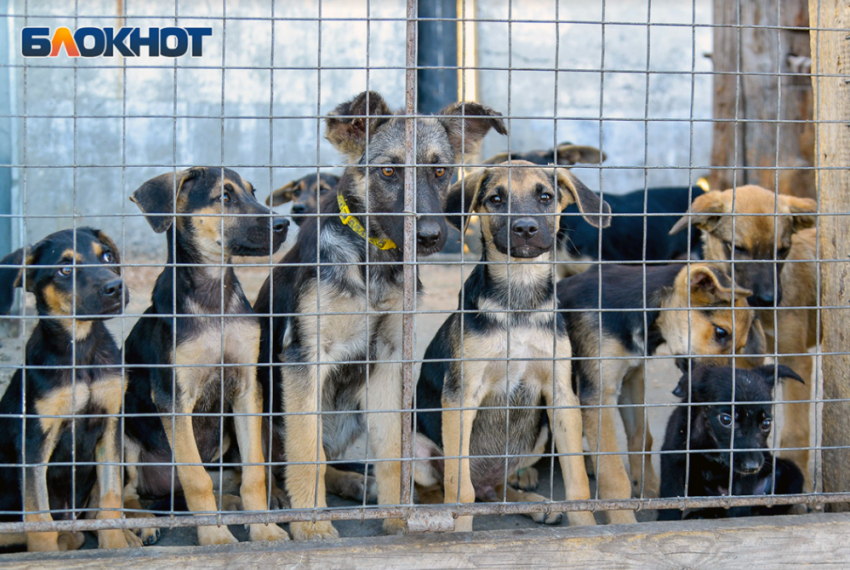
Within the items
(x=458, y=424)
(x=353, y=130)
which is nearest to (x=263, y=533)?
(x=458, y=424)

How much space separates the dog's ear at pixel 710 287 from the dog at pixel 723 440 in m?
0.45

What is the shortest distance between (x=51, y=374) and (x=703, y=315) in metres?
3.82

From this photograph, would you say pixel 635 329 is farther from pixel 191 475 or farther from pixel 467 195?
pixel 191 475

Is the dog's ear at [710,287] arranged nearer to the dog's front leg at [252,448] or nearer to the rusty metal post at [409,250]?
the rusty metal post at [409,250]

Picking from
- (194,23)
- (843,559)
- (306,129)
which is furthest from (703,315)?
(194,23)

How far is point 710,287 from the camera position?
15.6 ft

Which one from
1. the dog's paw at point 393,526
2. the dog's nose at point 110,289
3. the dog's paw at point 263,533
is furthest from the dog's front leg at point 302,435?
the dog's nose at point 110,289

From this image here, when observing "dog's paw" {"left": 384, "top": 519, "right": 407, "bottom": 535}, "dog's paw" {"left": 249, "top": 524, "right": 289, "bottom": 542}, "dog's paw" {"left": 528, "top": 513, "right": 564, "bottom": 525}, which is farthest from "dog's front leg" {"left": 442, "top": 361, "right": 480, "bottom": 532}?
"dog's paw" {"left": 249, "top": 524, "right": 289, "bottom": 542}

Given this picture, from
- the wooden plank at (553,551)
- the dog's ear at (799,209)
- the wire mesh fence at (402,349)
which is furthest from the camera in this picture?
the dog's ear at (799,209)

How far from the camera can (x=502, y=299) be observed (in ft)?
14.3

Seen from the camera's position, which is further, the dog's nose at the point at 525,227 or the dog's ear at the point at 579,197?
the dog's ear at the point at 579,197

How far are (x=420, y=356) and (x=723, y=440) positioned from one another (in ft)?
11.3

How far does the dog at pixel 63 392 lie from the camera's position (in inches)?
157

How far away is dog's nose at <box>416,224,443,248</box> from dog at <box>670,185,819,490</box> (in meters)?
1.93
